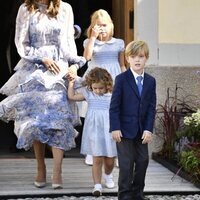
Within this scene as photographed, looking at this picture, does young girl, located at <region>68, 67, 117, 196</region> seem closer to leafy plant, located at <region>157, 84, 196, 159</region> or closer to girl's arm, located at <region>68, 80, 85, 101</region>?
girl's arm, located at <region>68, 80, 85, 101</region>

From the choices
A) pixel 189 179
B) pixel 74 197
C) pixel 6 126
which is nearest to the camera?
pixel 74 197

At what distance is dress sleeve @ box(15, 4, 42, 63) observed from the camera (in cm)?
646

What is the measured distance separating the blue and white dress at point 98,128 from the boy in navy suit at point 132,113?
0.52 m

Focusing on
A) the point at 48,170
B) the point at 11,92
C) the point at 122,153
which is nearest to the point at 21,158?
the point at 48,170

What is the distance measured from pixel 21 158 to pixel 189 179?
208cm

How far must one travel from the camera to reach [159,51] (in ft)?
26.4

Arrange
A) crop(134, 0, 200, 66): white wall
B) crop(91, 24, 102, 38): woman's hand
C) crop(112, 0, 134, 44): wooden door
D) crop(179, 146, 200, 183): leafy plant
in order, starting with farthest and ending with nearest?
1. crop(112, 0, 134, 44): wooden door
2. crop(134, 0, 200, 66): white wall
3. crop(91, 24, 102, 38): woman's hand
4. crop(179, 146, 200, 183): leafy plant

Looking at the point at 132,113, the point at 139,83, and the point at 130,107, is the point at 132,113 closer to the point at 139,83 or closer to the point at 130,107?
the point at 130,107

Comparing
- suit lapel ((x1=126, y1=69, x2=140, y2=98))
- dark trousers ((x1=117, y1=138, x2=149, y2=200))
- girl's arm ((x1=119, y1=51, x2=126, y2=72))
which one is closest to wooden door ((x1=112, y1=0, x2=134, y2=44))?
girl's arm ((x1=119, y1=51, x2=126, y2=72))

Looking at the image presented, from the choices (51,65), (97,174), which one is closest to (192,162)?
(97,174)

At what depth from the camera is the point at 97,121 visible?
21.1ft

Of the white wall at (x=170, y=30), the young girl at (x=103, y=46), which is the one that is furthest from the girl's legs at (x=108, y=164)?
the white wall at (x=170, y=30)

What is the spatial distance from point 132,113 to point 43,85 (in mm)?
992

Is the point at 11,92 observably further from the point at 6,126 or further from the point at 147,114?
the point at 6,126
